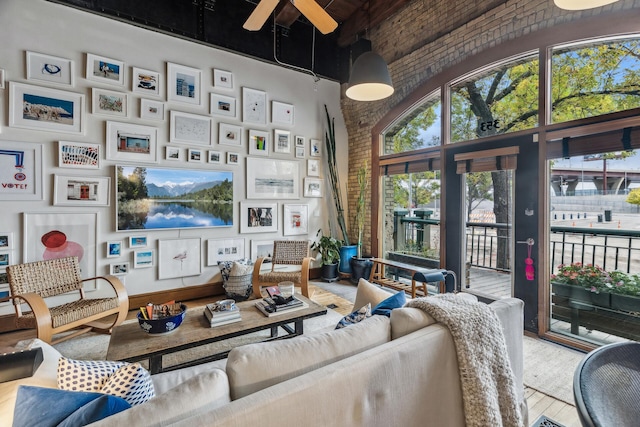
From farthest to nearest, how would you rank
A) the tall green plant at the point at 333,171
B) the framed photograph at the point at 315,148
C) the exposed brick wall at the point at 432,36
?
1. the tall green plant at the point at 333,171
2. the framed photograph at the point at 315,148
3. the exposed brick wall at the point at 432,36

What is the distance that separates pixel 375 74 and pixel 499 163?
1.75m

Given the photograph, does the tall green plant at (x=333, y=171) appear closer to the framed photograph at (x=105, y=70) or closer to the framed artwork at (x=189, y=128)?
the framed artwork at (x=189, y=128)

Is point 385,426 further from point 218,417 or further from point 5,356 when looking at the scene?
point 5,356

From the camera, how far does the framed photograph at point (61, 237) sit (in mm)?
3156

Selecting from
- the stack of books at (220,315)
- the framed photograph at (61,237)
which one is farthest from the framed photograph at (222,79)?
the stack of books at (220,315)

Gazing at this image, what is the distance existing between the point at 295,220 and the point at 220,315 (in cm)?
278

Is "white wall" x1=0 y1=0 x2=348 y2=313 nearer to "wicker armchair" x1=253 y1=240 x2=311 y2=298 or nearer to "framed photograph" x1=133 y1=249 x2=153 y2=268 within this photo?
"framed photograph" x1=133 y1=249 x2=153 y2=268

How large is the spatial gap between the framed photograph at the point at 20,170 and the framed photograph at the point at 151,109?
1125 millimetres

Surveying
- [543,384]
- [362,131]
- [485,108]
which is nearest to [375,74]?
[485,108]

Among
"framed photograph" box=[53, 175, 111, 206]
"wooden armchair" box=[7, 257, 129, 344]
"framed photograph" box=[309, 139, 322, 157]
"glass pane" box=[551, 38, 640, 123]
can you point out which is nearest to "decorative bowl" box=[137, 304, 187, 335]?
"wooden armchair" box=[7, 257, 129, 344]

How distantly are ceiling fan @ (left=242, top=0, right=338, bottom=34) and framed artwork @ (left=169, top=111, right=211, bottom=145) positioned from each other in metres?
1.64

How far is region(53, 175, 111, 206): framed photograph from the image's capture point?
128 inches

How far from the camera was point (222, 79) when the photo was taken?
4.21 m

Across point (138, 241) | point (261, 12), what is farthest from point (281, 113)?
point (138, 241)
